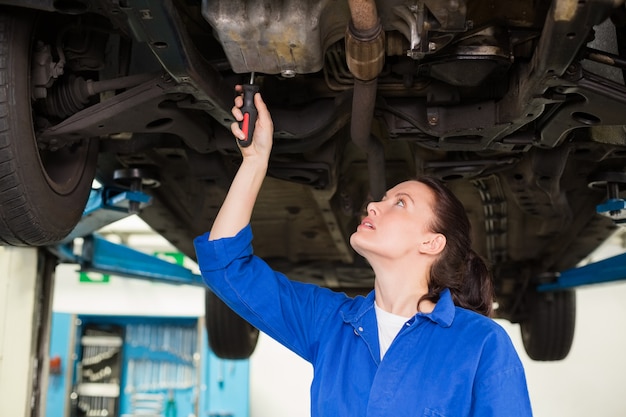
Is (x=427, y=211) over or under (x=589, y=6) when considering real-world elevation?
under

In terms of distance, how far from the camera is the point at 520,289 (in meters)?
3.79

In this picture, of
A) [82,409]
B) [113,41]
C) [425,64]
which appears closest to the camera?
[425,64]

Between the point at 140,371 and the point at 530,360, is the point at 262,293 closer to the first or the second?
the point at 140,371

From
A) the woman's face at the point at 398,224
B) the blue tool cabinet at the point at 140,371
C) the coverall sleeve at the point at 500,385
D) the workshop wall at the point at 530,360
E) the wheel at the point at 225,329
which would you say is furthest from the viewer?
the workshop wall at the point at 530,360

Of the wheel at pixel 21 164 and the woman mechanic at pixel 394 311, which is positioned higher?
the wheel at pixel 21 164

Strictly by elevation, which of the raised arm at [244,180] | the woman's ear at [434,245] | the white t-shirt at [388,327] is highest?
the raised arm at [244,180]

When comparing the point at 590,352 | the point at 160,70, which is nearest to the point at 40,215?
the point at 160,70

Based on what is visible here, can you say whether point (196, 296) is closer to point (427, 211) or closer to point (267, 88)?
point (267, 88)

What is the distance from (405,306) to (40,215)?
90 centimetres

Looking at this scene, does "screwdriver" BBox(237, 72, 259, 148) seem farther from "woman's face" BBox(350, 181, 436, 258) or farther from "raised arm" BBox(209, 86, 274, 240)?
"woman's face" BBox(350, 181, 436, 258)

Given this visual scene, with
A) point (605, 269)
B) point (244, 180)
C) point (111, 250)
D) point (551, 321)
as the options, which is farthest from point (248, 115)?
point (551, 321)

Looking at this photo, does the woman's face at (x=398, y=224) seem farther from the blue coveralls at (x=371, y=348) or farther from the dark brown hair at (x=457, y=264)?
the blue coveralls at (x=371, y=348)

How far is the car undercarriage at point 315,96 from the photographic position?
155 centimetres

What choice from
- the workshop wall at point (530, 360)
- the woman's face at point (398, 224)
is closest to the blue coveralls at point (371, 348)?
the woman's face at point (398, 224)
